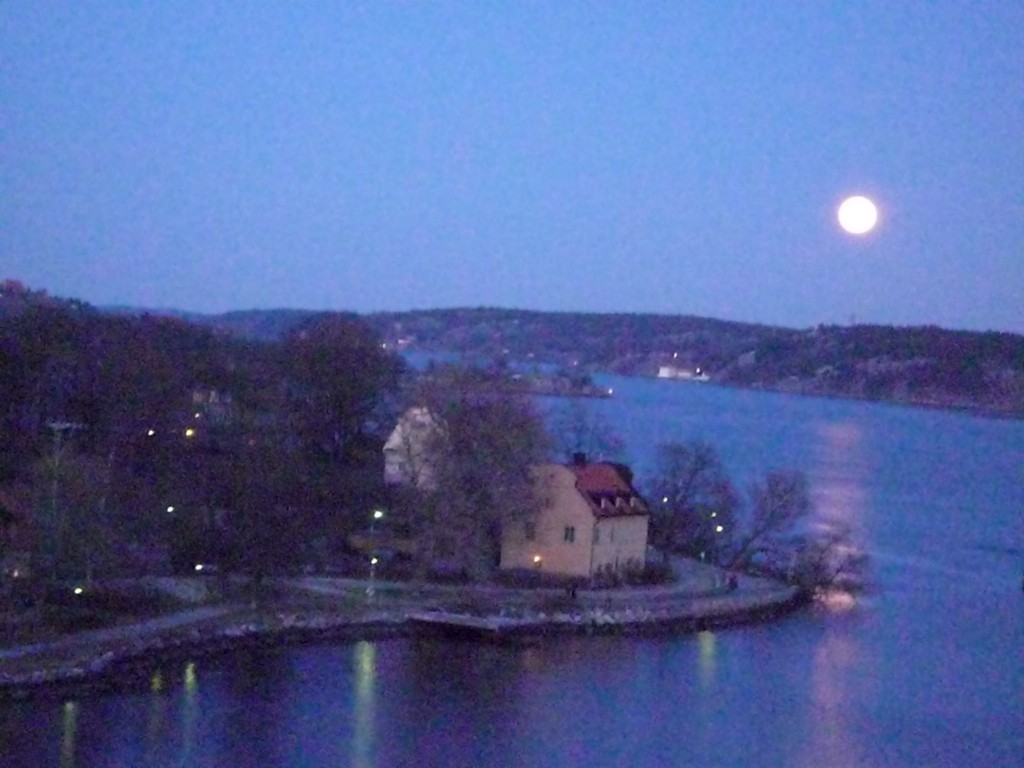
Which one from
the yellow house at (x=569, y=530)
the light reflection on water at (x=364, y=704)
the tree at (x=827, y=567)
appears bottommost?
the light reflection on water at (x=364, y=704)

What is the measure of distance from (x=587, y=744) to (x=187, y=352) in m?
14.8

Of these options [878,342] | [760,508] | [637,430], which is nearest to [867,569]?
[760,508]

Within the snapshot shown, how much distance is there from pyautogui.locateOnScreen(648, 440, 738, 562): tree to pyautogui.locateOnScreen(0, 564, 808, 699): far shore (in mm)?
1752

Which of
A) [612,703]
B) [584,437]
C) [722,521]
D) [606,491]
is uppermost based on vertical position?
[584,437]

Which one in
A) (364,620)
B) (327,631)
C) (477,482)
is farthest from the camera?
(477,482)

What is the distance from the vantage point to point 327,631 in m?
13.1

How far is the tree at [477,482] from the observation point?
15.2m

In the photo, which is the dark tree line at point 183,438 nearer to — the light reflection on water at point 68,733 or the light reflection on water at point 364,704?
the light reflection on water at point 364,704

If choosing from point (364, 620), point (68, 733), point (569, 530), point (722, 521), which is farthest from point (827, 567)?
point (68, 733)

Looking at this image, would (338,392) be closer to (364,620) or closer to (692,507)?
(692,507)

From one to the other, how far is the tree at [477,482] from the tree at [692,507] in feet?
10.7

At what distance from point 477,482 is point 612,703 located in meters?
3.92

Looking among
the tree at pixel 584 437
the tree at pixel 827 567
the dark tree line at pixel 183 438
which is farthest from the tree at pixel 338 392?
the tree at pixel 827 567

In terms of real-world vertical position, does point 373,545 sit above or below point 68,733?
above
